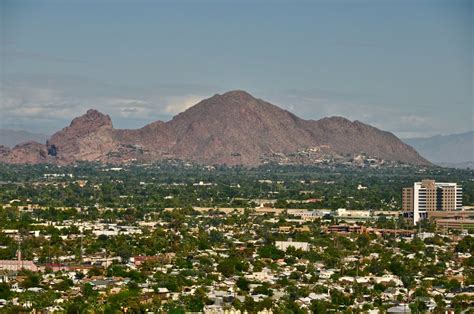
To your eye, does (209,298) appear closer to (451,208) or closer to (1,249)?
(1,249)

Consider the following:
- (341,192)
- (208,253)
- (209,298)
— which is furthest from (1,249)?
(341,192)

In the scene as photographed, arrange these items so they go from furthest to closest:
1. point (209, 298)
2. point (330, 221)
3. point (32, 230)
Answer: point (330, 221) → point (32, 230) → point (209, 298)

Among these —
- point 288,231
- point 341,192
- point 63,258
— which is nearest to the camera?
point 63,258

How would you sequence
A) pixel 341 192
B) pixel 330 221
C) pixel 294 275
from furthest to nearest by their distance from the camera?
pixel 341 192, pixel 330 221, pixel 294 275

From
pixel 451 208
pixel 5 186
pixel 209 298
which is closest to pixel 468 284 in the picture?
pixel 209 298

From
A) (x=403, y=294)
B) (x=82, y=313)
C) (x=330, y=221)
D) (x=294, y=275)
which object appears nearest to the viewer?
(x=82, y=313)

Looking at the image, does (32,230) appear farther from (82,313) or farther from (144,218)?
(82,313)

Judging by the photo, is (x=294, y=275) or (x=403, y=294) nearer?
(x=403, y=294)
